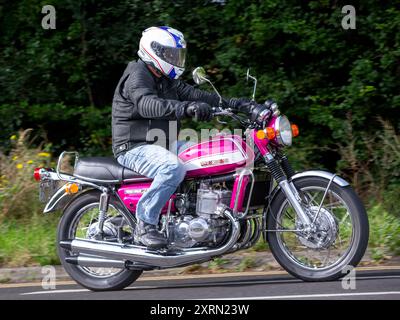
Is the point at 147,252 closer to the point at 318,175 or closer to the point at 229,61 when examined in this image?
the point at 318,175

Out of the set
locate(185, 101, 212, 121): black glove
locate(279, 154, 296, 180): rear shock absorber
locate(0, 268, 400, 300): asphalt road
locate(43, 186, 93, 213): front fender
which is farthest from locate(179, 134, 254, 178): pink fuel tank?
locate(43, 186, 93, 213): front fender

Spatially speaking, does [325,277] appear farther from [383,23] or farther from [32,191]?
[383,23]

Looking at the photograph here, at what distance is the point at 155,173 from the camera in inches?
270

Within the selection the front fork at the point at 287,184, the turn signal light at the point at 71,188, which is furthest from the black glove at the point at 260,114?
the turn signal light at the point at 71,188

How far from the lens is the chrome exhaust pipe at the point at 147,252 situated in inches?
264

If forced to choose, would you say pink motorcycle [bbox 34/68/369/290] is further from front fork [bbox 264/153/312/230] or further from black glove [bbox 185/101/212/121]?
black glove [bbox 185/101/212/121]

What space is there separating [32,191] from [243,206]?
151 inches

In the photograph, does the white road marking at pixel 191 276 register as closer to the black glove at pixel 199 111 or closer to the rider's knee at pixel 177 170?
the rider's knee at pixel 177 170

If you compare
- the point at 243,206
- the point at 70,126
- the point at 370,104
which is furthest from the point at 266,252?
the point at 70,126

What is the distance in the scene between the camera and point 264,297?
6.25 metres

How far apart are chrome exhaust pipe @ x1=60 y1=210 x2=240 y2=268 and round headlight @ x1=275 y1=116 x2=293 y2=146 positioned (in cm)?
71

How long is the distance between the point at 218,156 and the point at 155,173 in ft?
1.74

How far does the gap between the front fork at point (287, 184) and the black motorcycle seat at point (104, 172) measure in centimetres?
106
